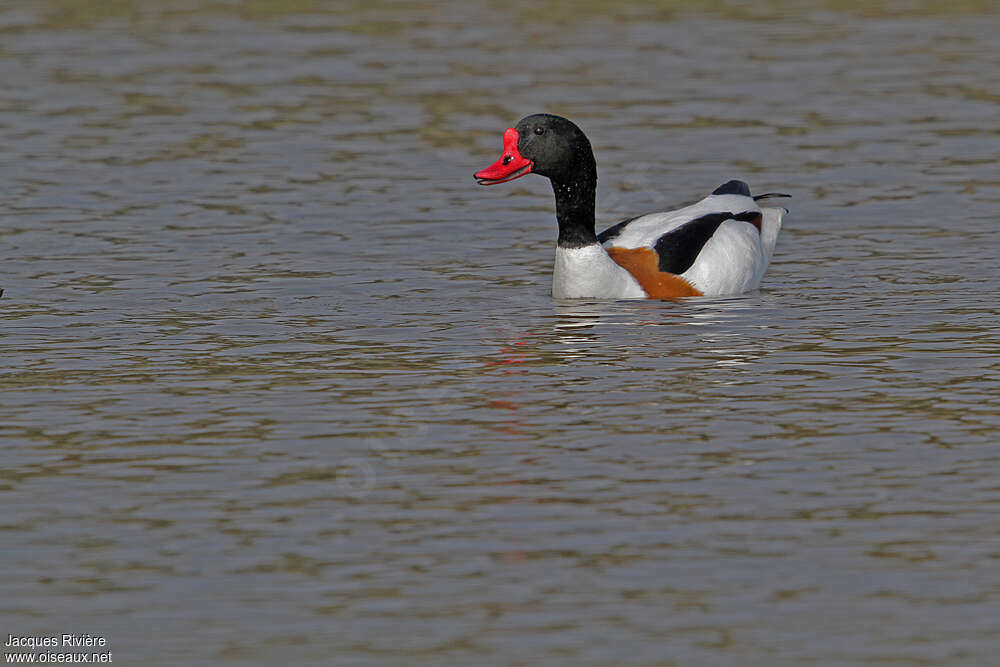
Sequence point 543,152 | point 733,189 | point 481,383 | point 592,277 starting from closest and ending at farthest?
point 481,383, point 592,277, point 543,152, point 733,189

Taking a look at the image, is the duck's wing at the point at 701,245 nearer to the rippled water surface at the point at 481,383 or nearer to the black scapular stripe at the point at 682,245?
the black scapular stripe at the point at 682,245

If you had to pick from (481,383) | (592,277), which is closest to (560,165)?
(592,277)

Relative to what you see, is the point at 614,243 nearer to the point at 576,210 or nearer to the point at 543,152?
the point at 576,210

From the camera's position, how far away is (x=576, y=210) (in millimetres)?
15109

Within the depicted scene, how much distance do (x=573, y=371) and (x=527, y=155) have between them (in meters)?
3.15

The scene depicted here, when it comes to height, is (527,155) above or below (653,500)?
above

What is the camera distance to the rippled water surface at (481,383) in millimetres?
7977

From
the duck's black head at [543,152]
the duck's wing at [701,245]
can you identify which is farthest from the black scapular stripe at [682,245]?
the duck's black head at [543,152]

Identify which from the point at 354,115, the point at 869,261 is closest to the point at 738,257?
the point at 869,261

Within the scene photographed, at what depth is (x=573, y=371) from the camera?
1230 centimetres

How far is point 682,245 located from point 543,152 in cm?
125

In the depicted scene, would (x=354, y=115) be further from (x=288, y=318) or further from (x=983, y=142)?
(x=288, y=318)

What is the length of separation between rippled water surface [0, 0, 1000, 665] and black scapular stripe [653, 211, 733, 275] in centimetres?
30

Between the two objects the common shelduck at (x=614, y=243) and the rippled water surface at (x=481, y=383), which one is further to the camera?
the common shelduck at (x=614, y=243)
